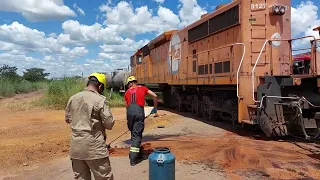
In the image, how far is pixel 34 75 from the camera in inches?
2852

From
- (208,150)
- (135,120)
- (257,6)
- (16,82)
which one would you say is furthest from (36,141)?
(16,82)

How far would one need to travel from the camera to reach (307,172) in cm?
592

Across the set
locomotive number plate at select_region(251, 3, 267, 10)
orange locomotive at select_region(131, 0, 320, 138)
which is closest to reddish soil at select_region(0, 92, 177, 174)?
orange locomotive at select_region(131, 0, 320, 138)

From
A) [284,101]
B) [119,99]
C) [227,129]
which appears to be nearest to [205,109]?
[227,129]

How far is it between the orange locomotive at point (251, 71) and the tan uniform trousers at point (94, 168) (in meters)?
5.26

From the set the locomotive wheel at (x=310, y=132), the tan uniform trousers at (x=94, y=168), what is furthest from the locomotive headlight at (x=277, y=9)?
the tan uniform trousers at (x=94, y=168)

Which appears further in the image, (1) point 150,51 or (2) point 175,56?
(1) point 150,51

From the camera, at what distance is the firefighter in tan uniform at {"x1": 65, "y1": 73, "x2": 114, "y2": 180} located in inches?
166

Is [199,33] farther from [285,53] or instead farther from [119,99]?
[119,99]

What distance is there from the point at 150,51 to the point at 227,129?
1060 cm

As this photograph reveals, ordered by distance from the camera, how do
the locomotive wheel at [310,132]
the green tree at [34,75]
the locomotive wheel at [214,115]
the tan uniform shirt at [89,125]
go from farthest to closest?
the green tree at [34,75]
the locomotive wheel at [214,115]
the locomotive wheel at [310,132]
the tan uniform shirt at [89,125]

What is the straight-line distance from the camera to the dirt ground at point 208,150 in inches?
243

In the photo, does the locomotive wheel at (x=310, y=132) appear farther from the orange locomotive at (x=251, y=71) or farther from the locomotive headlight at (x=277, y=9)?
the locomotive headlight at (x=277, y=9)

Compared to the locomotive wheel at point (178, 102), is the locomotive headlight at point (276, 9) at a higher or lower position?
higher
